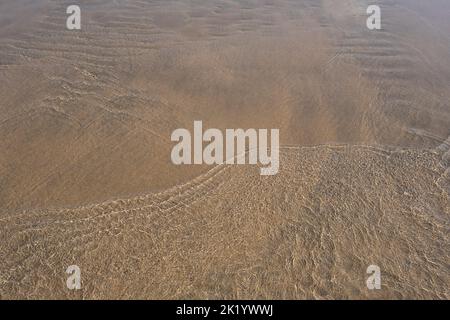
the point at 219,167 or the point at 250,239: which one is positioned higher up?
the point at 219,167

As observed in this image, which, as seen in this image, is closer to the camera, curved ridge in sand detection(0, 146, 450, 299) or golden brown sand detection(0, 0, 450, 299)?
curved ridge in sand detection(0, 146, 450, 299)

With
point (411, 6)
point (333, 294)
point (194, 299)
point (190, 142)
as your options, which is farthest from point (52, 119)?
point (411, 6)

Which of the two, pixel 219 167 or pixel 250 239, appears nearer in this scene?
Answer: pixel 250 239

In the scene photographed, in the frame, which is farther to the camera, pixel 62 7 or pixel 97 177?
pixel 62 7

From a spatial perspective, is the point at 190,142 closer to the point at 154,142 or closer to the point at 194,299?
the point at 154,142

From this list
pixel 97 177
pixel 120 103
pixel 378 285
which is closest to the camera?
pixel 378 285

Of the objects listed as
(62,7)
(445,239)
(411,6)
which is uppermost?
(411,6)

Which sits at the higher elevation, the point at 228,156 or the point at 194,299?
the point at 228,156

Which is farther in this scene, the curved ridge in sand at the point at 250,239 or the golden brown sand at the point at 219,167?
the golden brown sand at the point at 219,167
